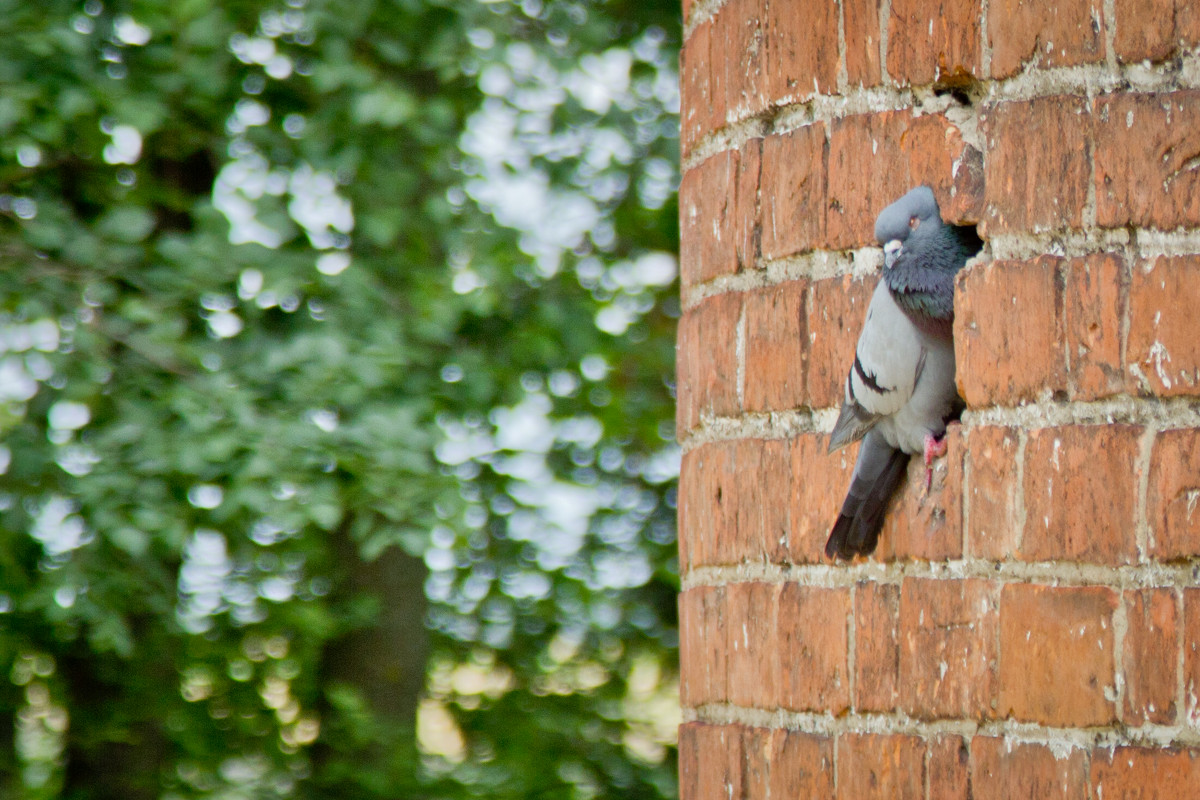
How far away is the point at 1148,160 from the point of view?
1164mm

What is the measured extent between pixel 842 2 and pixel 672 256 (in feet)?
12.6

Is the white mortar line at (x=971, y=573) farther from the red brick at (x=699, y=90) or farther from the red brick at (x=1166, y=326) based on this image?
the red brick at (x=699, y=90)

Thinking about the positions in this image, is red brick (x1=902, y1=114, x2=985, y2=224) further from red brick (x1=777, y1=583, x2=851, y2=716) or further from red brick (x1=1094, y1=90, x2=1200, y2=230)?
red brick (x1=777, y1=583, x2=851, y2=716)

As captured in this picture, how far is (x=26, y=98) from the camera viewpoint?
2.85 metres

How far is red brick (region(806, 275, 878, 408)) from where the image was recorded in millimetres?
1354

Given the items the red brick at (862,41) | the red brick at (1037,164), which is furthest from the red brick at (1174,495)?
the red brick at (862,41)

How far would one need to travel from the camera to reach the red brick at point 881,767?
1.23 m

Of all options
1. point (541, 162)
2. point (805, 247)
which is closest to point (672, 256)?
point (541, 162)

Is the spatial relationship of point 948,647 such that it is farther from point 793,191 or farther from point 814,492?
point 793,191

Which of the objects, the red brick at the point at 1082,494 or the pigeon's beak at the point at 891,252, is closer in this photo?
the red brick at the point at 1082,494

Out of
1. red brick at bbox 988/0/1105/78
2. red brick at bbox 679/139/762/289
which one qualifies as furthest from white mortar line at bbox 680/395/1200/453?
red brick at bbox 988/0/1105/78

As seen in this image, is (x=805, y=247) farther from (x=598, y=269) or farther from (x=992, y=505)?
(x=598, y=269)

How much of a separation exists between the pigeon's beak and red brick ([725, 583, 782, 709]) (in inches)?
14.7

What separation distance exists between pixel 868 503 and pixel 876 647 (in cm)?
15
